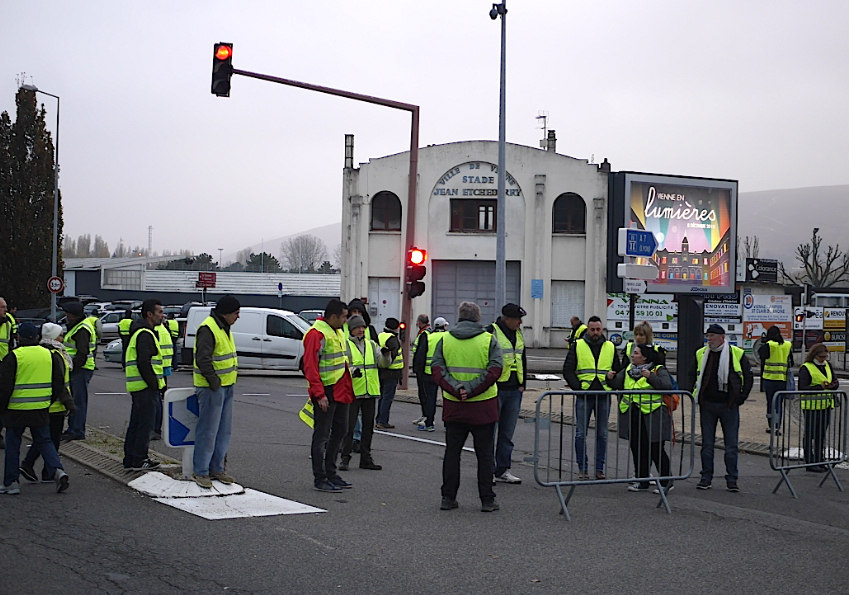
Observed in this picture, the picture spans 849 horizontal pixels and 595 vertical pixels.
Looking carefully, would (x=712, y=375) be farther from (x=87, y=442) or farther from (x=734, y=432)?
(x=87, y=442)

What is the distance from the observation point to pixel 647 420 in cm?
940

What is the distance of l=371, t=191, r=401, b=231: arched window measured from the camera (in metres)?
41.7

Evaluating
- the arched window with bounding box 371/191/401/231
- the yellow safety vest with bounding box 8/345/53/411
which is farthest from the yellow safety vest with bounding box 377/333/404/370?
the arched window with bounding box 371/191/401/231

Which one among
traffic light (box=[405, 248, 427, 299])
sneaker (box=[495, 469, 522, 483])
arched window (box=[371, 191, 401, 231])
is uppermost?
arched window (box=[371, 191, 401, 231])

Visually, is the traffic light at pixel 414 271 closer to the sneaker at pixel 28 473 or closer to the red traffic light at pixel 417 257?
the red traffic light at pixel 417 257

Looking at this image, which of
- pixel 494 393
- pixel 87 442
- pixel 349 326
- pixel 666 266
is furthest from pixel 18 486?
pixel 666 266

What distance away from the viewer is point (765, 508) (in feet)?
30.2

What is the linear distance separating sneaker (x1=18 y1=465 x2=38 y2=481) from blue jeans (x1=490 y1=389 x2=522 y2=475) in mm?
4757

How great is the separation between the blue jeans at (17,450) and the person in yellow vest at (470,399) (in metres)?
3.72

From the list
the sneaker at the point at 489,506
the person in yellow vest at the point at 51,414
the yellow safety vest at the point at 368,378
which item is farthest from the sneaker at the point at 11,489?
the sneaker at the point at 489,506

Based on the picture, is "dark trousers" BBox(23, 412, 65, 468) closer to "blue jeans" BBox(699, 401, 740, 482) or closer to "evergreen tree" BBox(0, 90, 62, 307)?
"blue jeans" BBox(699, 401, 740, 482)

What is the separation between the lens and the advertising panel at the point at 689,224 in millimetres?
24750


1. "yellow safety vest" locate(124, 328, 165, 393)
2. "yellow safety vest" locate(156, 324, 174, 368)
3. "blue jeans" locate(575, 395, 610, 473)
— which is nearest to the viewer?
"blue jeans" locate(575, 395, 610, 473)

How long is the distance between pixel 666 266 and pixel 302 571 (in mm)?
19965
